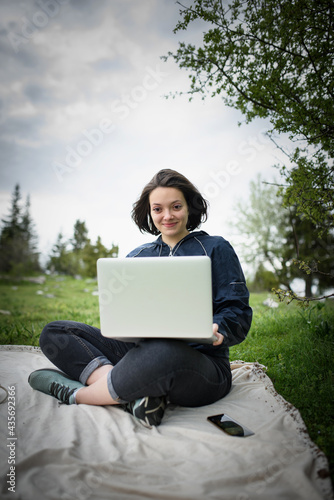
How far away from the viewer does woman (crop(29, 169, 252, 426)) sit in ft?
5.29

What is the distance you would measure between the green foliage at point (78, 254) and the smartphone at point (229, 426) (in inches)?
279

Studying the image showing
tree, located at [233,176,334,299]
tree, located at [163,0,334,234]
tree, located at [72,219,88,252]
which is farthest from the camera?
tree, located at [72,219,88,252]

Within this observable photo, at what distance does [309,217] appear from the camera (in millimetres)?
3236

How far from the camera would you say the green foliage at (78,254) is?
1229 cm

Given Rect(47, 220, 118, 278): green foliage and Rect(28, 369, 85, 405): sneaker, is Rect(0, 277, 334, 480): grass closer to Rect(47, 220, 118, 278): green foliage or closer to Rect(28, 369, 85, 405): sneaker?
Rect(28, 369, 85, 405): sneaker

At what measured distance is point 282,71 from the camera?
3.16 metres

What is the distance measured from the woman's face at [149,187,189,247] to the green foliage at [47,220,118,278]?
655cm

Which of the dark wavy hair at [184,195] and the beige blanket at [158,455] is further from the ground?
the dark wavy hair at [184,195]

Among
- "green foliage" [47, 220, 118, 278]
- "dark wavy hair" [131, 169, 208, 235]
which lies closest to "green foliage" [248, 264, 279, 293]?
"green foliage" [47, 220, 118, 278]

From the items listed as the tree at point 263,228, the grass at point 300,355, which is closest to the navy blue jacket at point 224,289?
the grass at point 300,355

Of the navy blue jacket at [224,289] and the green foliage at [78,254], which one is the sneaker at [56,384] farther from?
the green foliage at [78,254]

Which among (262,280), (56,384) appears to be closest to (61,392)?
Result: (56,384)

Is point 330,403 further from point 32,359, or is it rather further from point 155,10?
point 155,10

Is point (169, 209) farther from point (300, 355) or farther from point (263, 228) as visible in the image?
point (263, 228)
